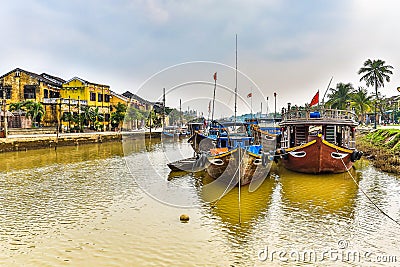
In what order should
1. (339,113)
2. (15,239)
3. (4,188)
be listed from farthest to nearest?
(339,113) < (4,188) < (15,239)

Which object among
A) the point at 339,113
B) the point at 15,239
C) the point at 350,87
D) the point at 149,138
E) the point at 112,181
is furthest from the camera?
the point at 149,138

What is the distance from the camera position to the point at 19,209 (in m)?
11.6

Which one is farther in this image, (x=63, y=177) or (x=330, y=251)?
(x=63, y=177)

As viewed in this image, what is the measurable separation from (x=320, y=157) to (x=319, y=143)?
34.6 inches

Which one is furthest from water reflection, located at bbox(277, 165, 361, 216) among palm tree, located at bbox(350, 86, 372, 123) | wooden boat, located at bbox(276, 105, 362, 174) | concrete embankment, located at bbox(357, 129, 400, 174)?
palm tree, located at bbox(350, 86, 372, 123)

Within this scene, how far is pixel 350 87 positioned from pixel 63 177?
49409 mm

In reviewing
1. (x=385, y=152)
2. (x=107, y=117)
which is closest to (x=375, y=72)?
(x=385, y=152)

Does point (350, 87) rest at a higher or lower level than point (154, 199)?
higher

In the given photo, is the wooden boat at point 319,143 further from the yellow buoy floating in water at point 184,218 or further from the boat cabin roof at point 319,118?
the yellow buoy floating in water at point 184,218

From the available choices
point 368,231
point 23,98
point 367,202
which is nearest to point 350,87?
point 367,202

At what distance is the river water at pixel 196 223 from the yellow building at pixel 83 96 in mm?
31127

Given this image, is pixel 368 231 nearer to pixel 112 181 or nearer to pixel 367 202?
pixel 367 202

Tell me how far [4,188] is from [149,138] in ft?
134

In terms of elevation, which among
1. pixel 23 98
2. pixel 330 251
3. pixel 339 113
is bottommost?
pixel 330 251
